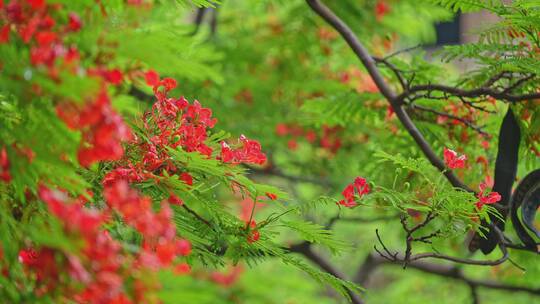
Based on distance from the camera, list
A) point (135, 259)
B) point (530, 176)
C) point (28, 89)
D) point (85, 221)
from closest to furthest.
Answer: point (85, 221) → point (28, 89) → point (135, 259) → point (530, 176)

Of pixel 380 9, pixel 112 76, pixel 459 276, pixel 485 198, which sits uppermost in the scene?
pixel 380 9

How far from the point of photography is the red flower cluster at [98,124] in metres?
1.26

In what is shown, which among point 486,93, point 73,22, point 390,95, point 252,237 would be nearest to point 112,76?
point 73,22

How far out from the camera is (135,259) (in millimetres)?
1439

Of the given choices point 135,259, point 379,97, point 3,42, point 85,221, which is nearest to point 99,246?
point 85,221

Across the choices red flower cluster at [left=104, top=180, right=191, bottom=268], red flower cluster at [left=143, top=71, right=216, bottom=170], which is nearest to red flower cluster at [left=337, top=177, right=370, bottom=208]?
red flower cluster at [left=143, top=71, right=216, bottom=170]

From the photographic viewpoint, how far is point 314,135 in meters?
5.50

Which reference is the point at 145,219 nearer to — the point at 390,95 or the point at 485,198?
the point at 485,198

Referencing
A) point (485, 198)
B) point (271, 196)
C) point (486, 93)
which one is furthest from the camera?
point (486, 93)

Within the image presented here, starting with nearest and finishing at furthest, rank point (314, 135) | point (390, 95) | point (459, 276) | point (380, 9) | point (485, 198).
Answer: point (485, 198) < point (390, 95) < point (459, 276) < point (380, 9) < point (314, 135)

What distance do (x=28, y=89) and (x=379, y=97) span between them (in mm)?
2295

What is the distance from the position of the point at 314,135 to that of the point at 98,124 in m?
4.26

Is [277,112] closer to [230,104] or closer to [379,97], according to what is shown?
[230,104]

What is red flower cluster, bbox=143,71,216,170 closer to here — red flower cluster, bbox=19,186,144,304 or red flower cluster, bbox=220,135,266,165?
red flower cluster, bbox=220,135,266,165
